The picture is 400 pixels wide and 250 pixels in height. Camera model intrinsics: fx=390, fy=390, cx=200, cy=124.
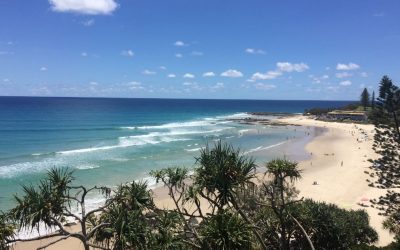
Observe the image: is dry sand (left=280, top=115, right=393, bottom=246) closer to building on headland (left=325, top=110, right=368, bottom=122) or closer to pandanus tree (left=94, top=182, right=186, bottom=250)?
pandanus tree (left=94, top=182, right=186, bottom=250)

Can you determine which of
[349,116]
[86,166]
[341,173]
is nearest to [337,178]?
[341,173]

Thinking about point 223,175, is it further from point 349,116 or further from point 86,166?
point 349,116

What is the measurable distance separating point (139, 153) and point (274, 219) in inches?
1472

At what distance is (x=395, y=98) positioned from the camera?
2252 cm

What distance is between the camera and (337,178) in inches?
1532

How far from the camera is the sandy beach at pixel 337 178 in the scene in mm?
24703

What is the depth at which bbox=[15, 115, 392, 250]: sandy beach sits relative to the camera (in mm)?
24703

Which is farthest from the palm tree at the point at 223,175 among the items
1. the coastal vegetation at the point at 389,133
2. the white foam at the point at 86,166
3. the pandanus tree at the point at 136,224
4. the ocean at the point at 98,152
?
the white foam at the point at 86,166

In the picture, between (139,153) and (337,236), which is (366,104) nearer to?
(139,153)

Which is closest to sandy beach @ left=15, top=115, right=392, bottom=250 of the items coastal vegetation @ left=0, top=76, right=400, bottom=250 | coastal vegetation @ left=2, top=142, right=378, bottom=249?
coastal vegetation @ left=0, top=76, right=400, bottom=250

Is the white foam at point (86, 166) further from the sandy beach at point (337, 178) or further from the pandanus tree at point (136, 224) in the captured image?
the pandanus tree at point (136, 224)

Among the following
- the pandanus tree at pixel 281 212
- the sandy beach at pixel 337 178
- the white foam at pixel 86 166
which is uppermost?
the pandanus tree at pixel 281 212

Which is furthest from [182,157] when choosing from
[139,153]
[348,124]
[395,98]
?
[348,124]

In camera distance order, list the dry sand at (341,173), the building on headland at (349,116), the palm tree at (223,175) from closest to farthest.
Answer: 1. the palm tree at (223,175)
2. the dry sand at (341,173)
3. the building on headland at (349,116)
